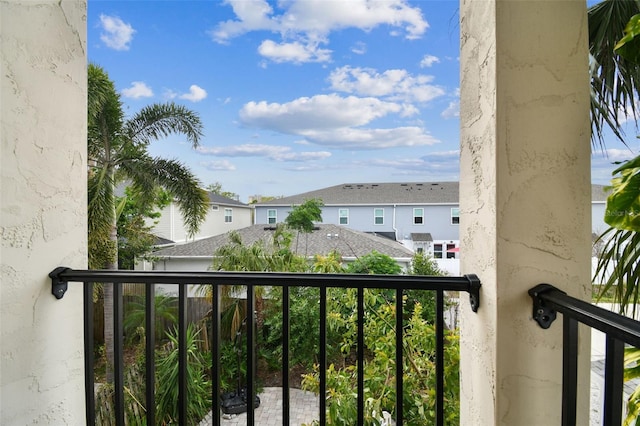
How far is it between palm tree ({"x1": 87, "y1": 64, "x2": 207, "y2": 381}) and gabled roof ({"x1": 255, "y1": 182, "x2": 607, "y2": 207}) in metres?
1.61

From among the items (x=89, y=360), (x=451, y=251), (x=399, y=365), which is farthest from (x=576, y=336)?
(x=89, y=360)

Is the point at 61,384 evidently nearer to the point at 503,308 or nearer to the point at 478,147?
the point at 503,308

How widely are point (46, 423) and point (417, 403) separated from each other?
5.50 feet

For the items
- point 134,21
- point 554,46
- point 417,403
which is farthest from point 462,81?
point 134,21

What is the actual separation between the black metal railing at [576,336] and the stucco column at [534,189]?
1.5 inches

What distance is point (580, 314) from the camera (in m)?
0.77

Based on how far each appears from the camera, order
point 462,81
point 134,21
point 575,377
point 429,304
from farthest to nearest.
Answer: point 429,304 < point 134,21 < point 462,81 < point 575,377

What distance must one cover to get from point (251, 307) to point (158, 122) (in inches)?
150

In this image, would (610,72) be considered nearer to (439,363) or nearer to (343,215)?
(439,363)

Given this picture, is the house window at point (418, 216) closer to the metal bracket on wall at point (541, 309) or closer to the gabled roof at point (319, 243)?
the gabled roof at point (319, 243)

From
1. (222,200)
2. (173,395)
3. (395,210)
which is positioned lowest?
(173,395)

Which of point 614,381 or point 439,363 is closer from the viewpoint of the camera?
point 614,381

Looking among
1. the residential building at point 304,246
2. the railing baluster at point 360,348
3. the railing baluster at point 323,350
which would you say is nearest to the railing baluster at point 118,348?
the railing baluster at point 323,350

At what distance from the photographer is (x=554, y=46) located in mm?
966
